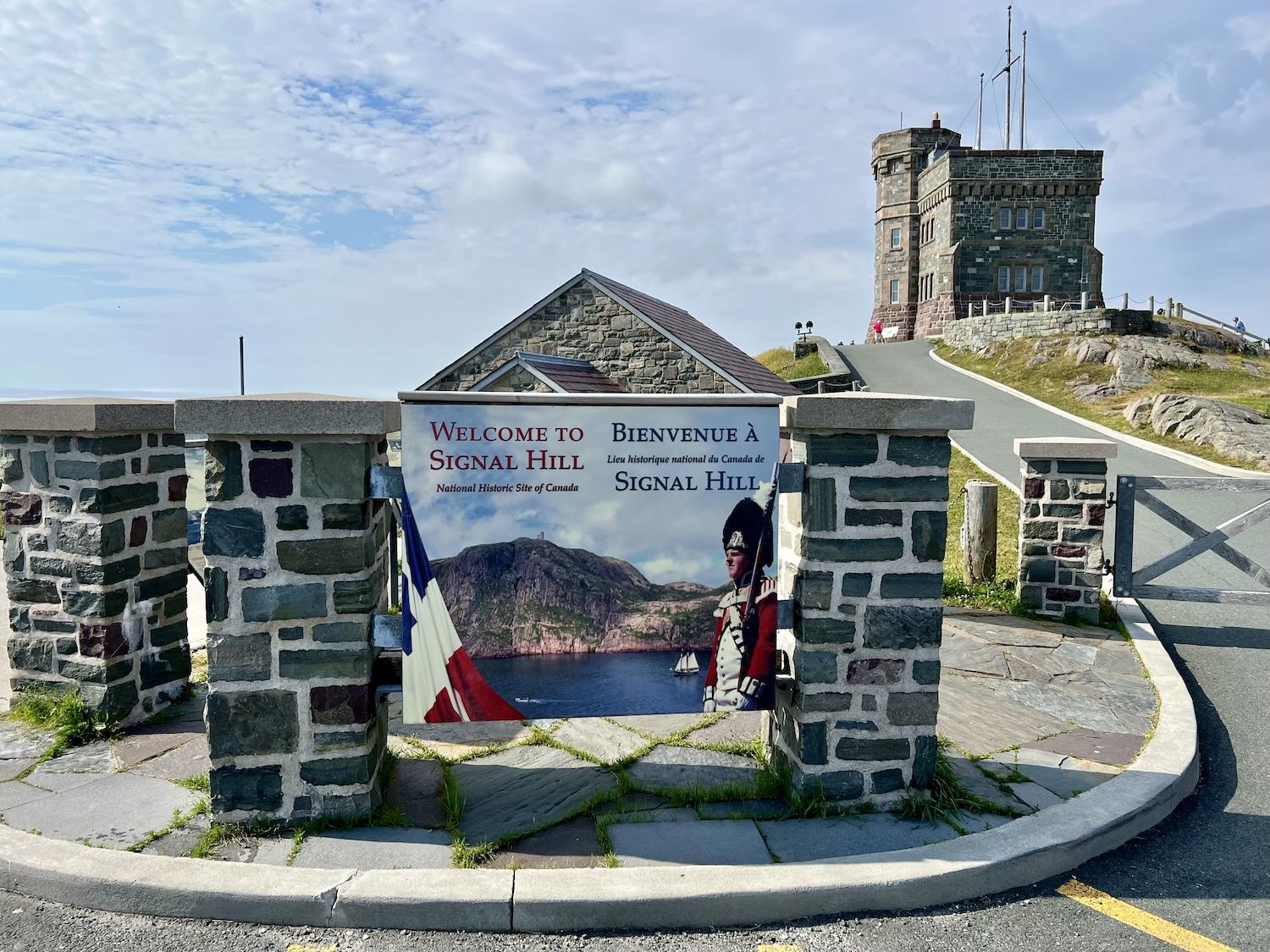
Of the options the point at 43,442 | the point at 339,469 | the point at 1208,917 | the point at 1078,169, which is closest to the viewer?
the point at 1208,917

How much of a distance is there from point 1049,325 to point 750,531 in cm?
3907

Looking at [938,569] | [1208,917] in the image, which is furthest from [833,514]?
[1208,917]

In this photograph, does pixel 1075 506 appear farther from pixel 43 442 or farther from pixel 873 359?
pixel 873 359

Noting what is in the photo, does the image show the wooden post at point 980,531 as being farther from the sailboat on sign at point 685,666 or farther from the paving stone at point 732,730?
the sailboat on sign at point 685,666

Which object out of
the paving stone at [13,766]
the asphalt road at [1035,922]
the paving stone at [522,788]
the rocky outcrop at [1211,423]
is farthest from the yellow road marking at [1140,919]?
the rocky outcrop at [1211,423]

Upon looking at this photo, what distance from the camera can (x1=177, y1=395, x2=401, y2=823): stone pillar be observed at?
3.89 meters

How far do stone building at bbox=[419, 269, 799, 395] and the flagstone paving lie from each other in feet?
39.2

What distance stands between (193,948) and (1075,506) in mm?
7604

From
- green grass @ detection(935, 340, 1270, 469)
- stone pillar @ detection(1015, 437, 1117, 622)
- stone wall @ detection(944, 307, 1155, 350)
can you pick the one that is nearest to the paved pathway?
stone pillar @ detection(1015, 437, 1117, 622)

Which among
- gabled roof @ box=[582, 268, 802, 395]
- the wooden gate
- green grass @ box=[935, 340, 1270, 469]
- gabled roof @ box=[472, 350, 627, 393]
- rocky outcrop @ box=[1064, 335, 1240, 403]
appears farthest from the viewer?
rocky outcrop @ box=[1064, 335, 1240, 403]

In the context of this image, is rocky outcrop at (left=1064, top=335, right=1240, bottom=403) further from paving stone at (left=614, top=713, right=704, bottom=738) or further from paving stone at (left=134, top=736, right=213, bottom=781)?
paving stone at (left=134, top=736, right=213, bottom=781)

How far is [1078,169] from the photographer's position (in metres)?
48.5

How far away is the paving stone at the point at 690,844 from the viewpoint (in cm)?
382

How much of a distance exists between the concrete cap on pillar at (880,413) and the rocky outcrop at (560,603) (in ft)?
3.42
